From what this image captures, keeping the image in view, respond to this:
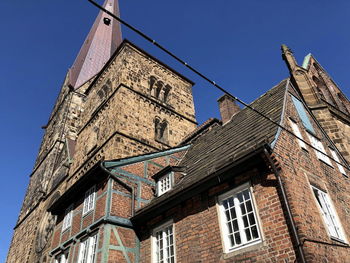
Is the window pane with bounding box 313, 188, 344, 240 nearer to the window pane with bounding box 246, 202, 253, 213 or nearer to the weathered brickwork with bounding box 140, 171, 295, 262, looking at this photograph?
the weathered brickwork with bounding box 140, 171, 295, 262

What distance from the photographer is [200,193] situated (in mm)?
8961

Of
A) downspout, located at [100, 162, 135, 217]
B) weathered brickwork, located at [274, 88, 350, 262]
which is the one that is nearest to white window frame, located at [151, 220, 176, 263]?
downspout, located at [100, 162, 135, 217]

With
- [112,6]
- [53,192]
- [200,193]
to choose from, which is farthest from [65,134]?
[112,6]

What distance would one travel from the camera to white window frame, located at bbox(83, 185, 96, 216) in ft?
38.2

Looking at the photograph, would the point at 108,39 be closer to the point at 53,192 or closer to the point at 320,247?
the point at 53,192

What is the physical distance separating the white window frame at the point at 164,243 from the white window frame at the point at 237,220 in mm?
1965

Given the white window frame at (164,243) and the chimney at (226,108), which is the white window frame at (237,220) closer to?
the white window frame at (164,243)

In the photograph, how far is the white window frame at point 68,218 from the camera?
12.8 m

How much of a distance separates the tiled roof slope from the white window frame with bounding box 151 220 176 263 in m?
0.82

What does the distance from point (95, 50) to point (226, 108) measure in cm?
3270

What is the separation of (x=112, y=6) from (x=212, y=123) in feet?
130

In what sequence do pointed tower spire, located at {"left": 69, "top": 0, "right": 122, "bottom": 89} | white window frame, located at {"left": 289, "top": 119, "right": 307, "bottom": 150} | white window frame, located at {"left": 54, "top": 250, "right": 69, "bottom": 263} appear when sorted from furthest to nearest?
pointed tower spire, located at {"left": 69, "top": 0, "right": 122, "bottom": 89}
white window frame, located at {"left": 54, "top": 250, "right": 69, "bottom": 263}
white window frame, located at {"left": 289, "top": 119, "right": 307, "bottom": 150}

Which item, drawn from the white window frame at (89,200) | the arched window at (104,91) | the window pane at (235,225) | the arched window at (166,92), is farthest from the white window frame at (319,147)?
the arched window at (104,91)

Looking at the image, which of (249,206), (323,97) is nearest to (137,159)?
(249,206)
